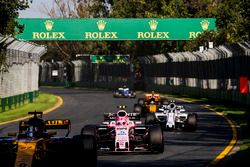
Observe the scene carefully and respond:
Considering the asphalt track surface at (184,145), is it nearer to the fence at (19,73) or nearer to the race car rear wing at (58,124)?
the race car rear wing at (58,124)

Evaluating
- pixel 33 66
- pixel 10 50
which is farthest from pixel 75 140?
pixel 33 66

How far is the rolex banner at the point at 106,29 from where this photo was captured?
62469 mm

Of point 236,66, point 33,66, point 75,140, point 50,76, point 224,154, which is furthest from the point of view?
point 50,76

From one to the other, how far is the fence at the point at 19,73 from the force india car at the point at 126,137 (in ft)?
50.3

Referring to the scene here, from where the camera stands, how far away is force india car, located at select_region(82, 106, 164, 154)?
17688 mm

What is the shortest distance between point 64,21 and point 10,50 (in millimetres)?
24995

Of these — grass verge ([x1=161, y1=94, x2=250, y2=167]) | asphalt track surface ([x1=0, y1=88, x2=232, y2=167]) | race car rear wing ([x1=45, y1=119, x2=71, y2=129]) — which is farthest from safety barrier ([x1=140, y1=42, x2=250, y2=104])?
race car rear wing ([x1=45, y1=119, x2=71, y2=129])

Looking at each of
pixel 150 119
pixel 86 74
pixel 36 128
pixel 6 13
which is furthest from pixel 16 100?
pixel 86 74

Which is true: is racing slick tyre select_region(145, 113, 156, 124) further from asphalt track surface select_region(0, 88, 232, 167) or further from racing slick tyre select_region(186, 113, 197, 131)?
racing slick tyre select_region(186, 113, 197, 131)

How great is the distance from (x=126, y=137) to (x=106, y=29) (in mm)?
45570

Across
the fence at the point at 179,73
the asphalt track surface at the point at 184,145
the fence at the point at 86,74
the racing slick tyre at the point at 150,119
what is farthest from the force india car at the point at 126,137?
the fence at the point at 86,74

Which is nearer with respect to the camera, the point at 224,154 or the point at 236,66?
the point at 224,154

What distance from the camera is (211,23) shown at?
6619cm

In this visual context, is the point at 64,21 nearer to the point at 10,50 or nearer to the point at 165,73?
the point at 165,73
